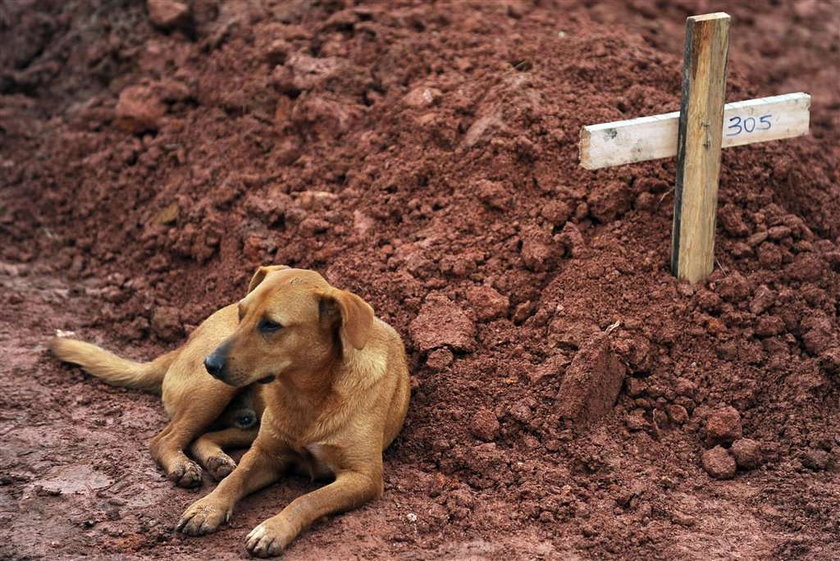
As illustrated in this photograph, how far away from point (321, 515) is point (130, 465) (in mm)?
1176

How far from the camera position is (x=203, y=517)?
5.13m

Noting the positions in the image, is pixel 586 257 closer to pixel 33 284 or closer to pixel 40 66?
pixel 33 284

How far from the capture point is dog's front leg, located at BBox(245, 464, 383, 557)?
16.1 ft

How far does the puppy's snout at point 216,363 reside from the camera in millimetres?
4934

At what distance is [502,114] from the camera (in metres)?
7.12

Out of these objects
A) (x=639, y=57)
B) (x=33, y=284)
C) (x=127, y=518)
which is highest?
(x=639, y=57)

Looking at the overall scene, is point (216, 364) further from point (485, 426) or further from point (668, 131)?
point (668, 131)

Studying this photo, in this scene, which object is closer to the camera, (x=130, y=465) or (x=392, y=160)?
(x=130, y=465)

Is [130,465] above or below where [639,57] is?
below

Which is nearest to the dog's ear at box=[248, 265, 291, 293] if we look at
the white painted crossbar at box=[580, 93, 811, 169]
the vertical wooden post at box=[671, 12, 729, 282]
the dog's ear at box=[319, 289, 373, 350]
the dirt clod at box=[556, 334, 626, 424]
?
the dog's ear at box=[319, 289, 373, 350]

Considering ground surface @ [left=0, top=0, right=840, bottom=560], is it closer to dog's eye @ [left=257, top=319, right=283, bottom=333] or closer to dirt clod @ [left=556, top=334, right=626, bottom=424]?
dirt clod @ [left=556, top=334, right=626, bottom=424]

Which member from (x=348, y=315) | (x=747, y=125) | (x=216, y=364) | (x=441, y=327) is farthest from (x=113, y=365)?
(x=747, y=125)

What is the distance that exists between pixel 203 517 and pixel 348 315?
1.15 metres

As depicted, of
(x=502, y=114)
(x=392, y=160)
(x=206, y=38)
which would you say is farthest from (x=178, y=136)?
(x=502, y=114)
